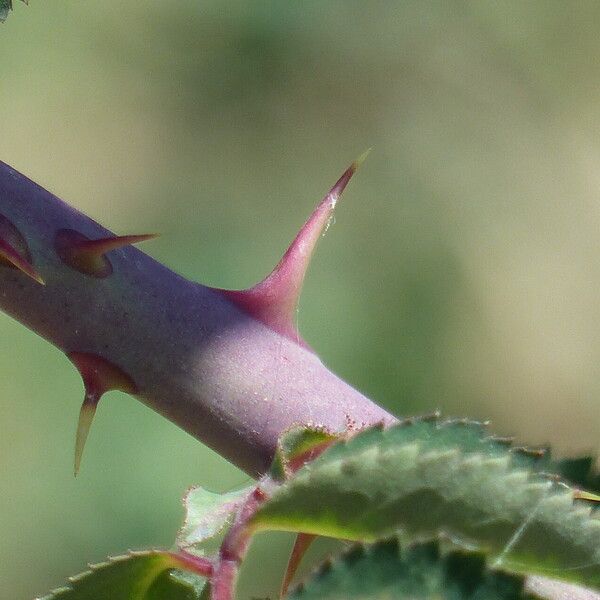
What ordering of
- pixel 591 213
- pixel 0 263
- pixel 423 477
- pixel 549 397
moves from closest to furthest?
pixel 423 477 < pixel 0 263 < pixel 549 397 < pixel 591 213

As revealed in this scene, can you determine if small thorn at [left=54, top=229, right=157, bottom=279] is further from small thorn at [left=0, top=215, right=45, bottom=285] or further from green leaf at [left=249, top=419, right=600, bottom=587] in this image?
green leaf at [left=249, top=419, right=600, bottom=587]

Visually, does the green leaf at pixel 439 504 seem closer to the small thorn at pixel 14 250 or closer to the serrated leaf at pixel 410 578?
the serrated leaf at pixel 410 578

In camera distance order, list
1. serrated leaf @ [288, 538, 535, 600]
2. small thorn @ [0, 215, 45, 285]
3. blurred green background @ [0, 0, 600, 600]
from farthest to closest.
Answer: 1. blurred green background @ [0, 0, 600, 600]
2. small thorn @ [0, 215, 45, 285]
3. serrated leaf @ [288, 538, 535, 600]

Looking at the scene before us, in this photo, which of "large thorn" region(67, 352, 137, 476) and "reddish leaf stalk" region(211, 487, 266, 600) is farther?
"large thorn" region(67, 352, 137, 476)

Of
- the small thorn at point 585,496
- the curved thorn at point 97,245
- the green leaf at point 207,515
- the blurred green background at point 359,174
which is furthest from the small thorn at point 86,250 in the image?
the blurred green background at point 359,174

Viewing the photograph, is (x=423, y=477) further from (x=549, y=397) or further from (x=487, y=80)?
(x=487, y=80)

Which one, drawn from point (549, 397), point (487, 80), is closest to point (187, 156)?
point (487, 80)

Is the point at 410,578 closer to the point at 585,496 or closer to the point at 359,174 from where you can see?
the point at 585,496

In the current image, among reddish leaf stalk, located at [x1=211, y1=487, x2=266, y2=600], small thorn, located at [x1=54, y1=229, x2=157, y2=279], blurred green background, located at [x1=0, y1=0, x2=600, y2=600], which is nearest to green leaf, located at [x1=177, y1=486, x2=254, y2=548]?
reddish leaf stalk, located at [x1=211, y1=487, x2=266, y2=600]
